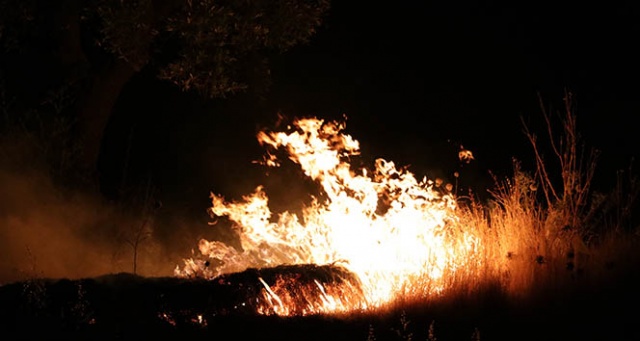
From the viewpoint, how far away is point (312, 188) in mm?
12984

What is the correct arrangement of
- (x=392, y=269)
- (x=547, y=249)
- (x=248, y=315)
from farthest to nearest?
(x=392, y=269) → (x=547, y=249) → (x=248, y=315)

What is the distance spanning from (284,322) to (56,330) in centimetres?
187

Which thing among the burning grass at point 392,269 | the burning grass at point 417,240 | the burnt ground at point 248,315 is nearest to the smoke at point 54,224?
the burning grass at point 392,269

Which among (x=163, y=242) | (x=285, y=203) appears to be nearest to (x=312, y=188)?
(x=285, y=203)

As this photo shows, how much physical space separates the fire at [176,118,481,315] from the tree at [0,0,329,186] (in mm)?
1284

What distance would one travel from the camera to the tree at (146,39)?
9938mm

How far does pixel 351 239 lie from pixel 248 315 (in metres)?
1.99

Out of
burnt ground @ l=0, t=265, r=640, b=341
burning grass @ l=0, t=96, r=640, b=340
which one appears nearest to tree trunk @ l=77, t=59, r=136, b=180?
burning grass @ l=0, t=96, r=640, b=340

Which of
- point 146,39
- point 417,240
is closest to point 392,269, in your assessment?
point 417,240

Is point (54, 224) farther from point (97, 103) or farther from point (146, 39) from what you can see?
point (146, 39)

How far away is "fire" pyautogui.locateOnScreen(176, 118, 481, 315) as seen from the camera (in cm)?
794

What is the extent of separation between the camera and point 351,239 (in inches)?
354

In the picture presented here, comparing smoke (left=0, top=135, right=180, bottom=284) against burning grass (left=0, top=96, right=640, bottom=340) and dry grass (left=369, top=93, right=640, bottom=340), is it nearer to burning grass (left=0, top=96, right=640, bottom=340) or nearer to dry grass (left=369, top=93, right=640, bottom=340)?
burning grass (left=0, top=96, right=640, bottom=340)

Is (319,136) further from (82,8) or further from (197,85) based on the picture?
(82,8)
